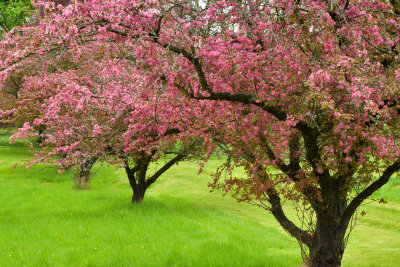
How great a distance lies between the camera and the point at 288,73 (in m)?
6.81

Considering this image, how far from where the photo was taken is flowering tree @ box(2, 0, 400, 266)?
594cm

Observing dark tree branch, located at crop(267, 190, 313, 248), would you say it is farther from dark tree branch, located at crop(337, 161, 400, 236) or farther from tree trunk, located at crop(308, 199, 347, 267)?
dark tree branch, located at crop(337, 161, 400, 236)

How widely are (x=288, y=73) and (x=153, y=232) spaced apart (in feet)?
28.2

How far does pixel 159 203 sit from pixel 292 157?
1147 cm

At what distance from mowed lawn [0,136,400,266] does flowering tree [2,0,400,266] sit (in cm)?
350

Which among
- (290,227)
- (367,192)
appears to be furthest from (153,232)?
(367,192)

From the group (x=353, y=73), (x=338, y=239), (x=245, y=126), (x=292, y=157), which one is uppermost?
(x=353, y=73)

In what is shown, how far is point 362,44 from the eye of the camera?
22.8ft

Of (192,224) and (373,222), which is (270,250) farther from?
(373,222)

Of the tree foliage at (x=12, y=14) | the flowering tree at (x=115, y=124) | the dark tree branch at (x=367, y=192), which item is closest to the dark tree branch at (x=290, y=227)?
the dark tree branch at (x=367, y=192)

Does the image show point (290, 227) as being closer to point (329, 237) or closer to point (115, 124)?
point (329, 237)

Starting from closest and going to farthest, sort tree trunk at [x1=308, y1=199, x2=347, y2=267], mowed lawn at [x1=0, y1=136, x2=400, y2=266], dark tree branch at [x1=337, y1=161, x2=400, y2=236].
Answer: dark tree branch at [x1=337, y1=161, x2=400, y2=236] < tree trunk at [x1=308, y1=199, x2=347, y2=267] < mowed lawn at [x1=0, y1=136, x2=400, y2=266]

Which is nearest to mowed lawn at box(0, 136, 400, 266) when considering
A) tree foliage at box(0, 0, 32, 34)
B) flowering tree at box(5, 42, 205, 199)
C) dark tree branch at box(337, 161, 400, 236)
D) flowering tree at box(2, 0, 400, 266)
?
flowering tree at box(5, 42, 205, 199)

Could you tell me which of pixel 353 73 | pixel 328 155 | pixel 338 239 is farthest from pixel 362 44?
pixel 338 239
